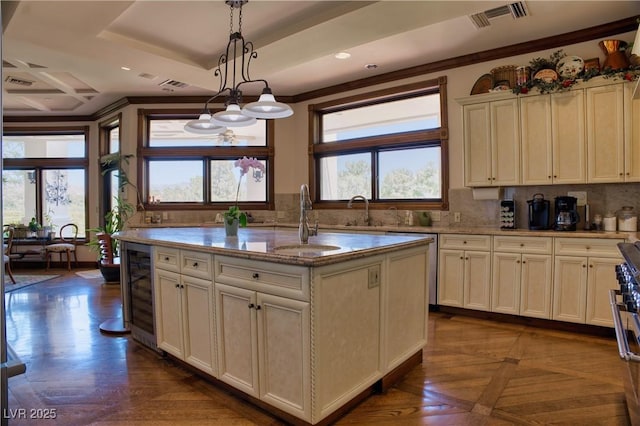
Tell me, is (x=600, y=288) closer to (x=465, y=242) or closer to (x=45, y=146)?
(x=465, y=242)

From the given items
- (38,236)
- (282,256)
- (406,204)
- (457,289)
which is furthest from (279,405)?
(38,236)

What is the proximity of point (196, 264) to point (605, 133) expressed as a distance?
356 centimetres

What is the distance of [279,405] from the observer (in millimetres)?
2041

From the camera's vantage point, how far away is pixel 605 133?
11.3 feet

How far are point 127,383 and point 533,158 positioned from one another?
3885 millimetres

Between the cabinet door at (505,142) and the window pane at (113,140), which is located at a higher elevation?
the window pane at (113,140)

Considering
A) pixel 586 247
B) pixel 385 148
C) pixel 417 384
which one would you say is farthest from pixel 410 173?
pixel 417 384

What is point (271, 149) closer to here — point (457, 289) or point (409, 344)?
point (457, 289)

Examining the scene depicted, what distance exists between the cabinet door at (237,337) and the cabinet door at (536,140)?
303 centimetres

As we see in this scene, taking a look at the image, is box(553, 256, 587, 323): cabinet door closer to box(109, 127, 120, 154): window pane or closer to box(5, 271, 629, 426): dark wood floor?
box(5, 271, 629, 426): dark wood floor

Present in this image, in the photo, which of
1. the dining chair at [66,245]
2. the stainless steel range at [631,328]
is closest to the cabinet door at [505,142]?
the stainless steel range at [631,328]

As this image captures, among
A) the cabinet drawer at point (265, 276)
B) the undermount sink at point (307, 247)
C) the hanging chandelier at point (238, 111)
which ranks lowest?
the cabinet drawer at point (265, 276)

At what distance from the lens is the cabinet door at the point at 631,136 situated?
3.32 metres

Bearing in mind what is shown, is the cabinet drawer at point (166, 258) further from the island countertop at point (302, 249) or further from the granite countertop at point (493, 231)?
the granite countertop at point (493, 231)
